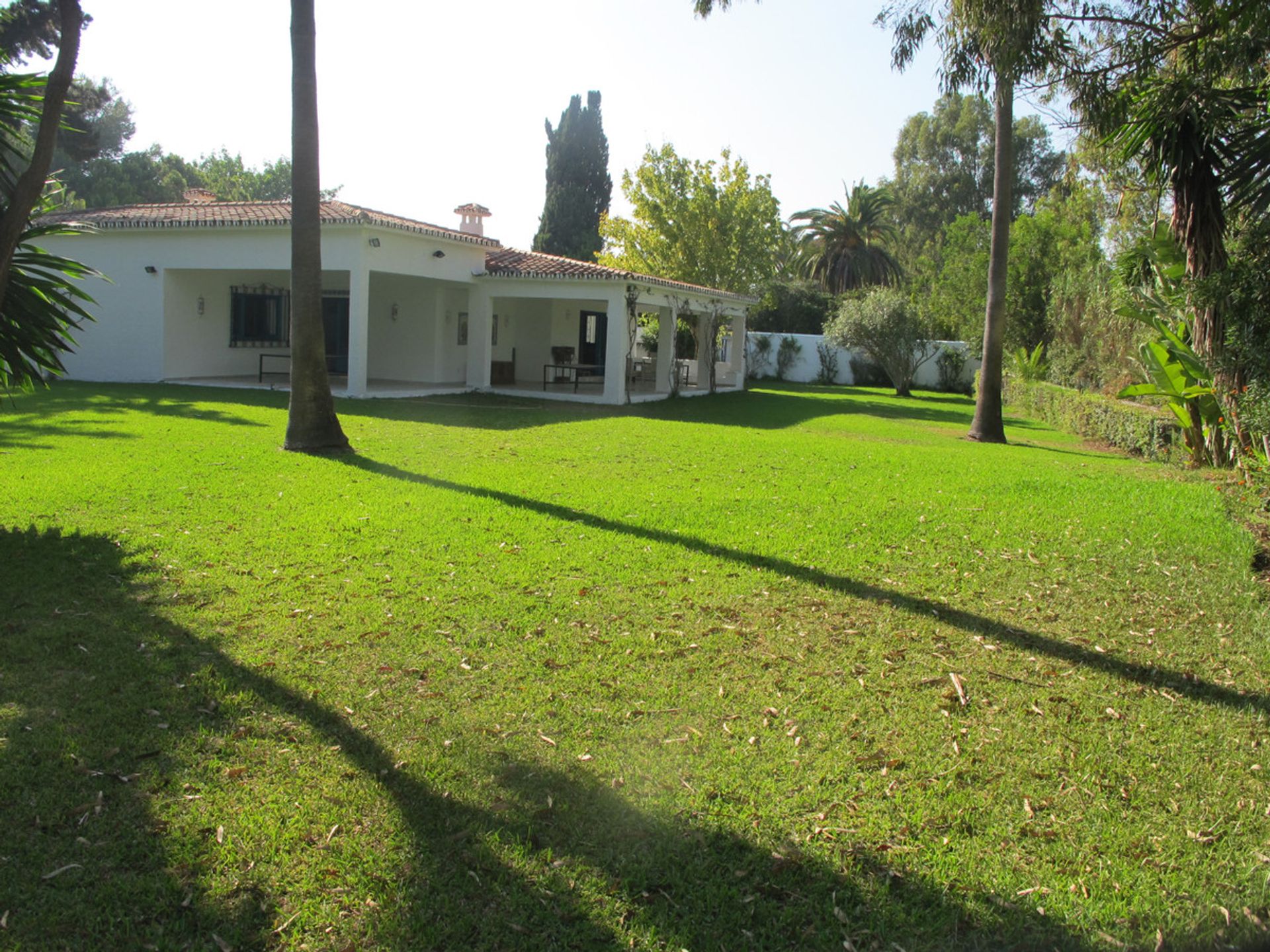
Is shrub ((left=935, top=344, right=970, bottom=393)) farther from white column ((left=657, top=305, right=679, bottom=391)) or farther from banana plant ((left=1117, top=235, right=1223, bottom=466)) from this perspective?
banana plant ((left=1117, top=235, right=1223, bottom=466))

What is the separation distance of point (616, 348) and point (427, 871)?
19345 mm

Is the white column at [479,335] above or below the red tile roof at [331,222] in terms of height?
below

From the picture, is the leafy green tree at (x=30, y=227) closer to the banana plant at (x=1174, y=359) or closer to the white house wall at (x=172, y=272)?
the white house wall at (x=172, y=272)

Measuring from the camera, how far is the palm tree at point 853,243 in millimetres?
51406

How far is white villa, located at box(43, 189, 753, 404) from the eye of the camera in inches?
807

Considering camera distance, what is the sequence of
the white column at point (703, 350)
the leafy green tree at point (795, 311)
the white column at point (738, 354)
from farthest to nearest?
the leafy green tree at point (795, 311)
the white column at point (738, 354)
the white column at point (703, 350)

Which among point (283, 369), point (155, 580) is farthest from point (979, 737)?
point (283, 369)

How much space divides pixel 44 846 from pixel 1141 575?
24.9ft

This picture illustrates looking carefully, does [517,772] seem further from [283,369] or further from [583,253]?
[583,253]

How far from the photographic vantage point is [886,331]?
33.5 metres

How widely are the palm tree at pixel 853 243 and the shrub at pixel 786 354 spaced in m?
11.9

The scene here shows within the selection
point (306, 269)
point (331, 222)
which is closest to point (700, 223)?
point (331, 222)

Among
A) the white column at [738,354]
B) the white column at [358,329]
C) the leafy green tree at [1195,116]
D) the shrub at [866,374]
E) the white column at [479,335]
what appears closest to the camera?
the leafy green tree at [1195,116]

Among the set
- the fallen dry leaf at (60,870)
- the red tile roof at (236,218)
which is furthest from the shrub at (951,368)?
the fallen dry leaf at (60,870)
